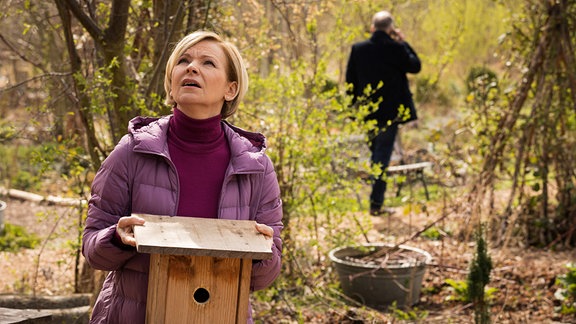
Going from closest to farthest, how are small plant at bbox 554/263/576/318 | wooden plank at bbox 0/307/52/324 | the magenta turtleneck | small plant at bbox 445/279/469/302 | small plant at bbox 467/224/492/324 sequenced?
1. the magenta turtleneck
2. wooden plank at bbox 0/307/52/324
3. small plant at bbox 467/224/492/324
4. small plant at bbox 554/263/576/318
5. small plant at bbox 445/279/469/302

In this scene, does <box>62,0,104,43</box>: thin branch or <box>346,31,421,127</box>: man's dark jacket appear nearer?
<box>62,0,104,43</box>: thin branch

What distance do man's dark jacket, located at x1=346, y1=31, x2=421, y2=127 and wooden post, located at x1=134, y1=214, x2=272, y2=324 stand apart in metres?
6.37

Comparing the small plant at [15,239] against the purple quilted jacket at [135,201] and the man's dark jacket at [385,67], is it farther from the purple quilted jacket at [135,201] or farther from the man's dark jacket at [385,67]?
the purple quilted jacket at [135,201]

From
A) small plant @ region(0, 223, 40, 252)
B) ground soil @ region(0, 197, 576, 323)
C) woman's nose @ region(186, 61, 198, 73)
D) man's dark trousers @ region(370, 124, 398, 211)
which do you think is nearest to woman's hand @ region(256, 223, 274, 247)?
woman's nose @ region(186, 61, 198, 73)

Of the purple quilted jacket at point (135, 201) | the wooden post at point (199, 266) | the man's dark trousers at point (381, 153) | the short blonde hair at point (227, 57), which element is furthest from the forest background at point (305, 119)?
the wooden post at point (199, 266)

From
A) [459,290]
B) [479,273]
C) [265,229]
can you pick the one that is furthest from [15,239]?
[265,229]

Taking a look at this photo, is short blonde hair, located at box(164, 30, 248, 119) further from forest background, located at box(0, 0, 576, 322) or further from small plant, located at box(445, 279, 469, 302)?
small plant, located at box(445, 279, 469, 302)

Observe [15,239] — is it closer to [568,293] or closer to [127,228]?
[568,293]

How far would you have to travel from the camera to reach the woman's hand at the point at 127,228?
245 centimetres

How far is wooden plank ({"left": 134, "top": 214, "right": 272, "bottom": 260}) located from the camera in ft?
7.91

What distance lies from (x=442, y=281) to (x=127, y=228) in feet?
15.8

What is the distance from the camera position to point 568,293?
20.0 feet

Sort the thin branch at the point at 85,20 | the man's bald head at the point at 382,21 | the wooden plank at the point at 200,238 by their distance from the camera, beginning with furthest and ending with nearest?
1. the man's bald head at the point at 382,21
2. the thin branch at the point at 85,20
3. the wooden plank at the point at 200,238

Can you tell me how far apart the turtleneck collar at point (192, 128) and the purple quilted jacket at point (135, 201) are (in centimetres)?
4
